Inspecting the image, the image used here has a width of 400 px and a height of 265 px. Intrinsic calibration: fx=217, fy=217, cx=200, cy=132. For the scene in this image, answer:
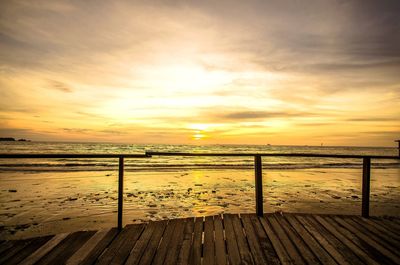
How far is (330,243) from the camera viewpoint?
132 inches

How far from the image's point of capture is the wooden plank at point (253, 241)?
2.84m

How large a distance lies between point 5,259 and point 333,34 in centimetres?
1192

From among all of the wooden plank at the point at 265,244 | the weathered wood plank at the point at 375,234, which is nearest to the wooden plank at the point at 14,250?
the wooden plank at the point at 265,244

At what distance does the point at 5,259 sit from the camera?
281 cm

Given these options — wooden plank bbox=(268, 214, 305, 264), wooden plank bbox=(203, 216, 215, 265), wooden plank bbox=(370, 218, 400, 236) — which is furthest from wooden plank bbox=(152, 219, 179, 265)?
wooden plank bbox=(370, 218, 400, 236)

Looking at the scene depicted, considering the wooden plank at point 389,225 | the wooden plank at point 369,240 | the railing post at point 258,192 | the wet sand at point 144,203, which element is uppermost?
the railing post at point 258,192

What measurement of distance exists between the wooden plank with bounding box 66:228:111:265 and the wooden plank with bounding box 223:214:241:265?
1.94m

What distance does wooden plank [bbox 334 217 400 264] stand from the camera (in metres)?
2.95

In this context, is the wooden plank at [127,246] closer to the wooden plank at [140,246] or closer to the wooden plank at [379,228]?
the wooden plank at [140,246]

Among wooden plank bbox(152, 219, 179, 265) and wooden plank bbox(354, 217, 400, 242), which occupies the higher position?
wooden plank bbox(152, 219, 179, 265)

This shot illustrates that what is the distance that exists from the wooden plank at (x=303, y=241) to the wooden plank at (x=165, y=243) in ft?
6.16

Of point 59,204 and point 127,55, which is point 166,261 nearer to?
point 59,204

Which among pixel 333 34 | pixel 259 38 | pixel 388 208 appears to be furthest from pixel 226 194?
pixel 333 34

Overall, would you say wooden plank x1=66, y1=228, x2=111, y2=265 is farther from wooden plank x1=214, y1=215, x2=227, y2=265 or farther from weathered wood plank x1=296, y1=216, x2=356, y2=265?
weathered wood plank x1=296, y1=216, x2=356, y2=265
